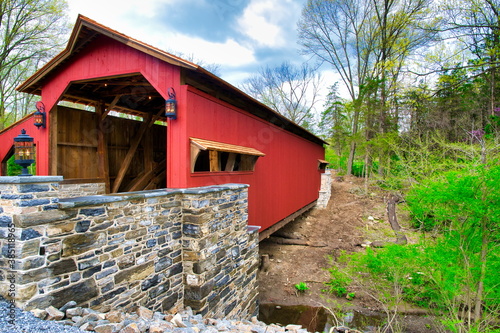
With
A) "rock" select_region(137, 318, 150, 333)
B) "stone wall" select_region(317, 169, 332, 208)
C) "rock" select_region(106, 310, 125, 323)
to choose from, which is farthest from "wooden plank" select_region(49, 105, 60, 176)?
"stone wall" select_region(317, 169, 332, 208)

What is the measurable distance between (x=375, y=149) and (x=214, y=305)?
12.8 metres

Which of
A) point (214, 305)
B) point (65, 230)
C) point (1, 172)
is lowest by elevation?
point (214, 305)

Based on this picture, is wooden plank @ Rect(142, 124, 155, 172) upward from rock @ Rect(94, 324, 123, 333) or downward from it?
upward

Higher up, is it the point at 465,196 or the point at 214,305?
the point at 465,196

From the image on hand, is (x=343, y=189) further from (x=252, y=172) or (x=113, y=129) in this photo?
(x=113, y=129)

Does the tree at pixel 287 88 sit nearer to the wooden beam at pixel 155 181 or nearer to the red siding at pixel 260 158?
the red siding at pixel 260 158

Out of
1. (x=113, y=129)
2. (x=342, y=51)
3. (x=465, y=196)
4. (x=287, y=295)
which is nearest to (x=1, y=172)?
(x=113, y=129)

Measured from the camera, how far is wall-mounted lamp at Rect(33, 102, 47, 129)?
17.4ft

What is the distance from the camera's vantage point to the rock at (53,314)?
7.58 ft

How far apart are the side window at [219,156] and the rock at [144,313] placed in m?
2.03

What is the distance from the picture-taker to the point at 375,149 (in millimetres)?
14188

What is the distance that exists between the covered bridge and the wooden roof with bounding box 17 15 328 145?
17mm

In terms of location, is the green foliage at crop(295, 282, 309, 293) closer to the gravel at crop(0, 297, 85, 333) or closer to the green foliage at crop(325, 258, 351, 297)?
the green foliage at crop(325, 258, 351, 297)

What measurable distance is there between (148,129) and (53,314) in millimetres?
6001
